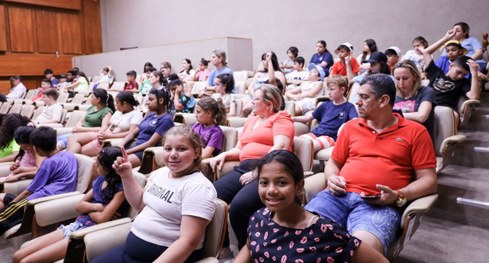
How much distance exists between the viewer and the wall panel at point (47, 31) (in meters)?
10.7

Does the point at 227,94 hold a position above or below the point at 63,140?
above

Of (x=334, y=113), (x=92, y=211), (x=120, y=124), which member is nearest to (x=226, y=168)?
(x=92, y=211)

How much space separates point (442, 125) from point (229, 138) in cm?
152

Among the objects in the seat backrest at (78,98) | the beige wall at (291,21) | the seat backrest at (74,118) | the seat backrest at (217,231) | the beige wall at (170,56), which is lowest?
the seat backrest at (217,231)

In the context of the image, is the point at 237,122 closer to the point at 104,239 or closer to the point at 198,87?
the point at 104,239

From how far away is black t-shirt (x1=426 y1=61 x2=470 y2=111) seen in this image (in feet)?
10.7

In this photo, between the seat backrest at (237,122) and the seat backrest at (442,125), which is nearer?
the seat backrest at (442,125)

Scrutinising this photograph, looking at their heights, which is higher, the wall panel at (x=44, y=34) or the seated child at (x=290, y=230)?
the wall panel at (x=44, y=34)

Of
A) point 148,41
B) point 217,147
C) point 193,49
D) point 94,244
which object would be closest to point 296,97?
point 217,147

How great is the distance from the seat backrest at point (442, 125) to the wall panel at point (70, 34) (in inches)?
441

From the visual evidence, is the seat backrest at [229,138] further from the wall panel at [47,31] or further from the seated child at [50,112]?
the wall panel at [47,31]

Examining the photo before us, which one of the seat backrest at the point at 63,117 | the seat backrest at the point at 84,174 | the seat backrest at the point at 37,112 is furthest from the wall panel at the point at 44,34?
the seat backrest at the point at 84,174

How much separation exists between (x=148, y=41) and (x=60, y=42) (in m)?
2.76

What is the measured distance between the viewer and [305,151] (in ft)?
7.79
